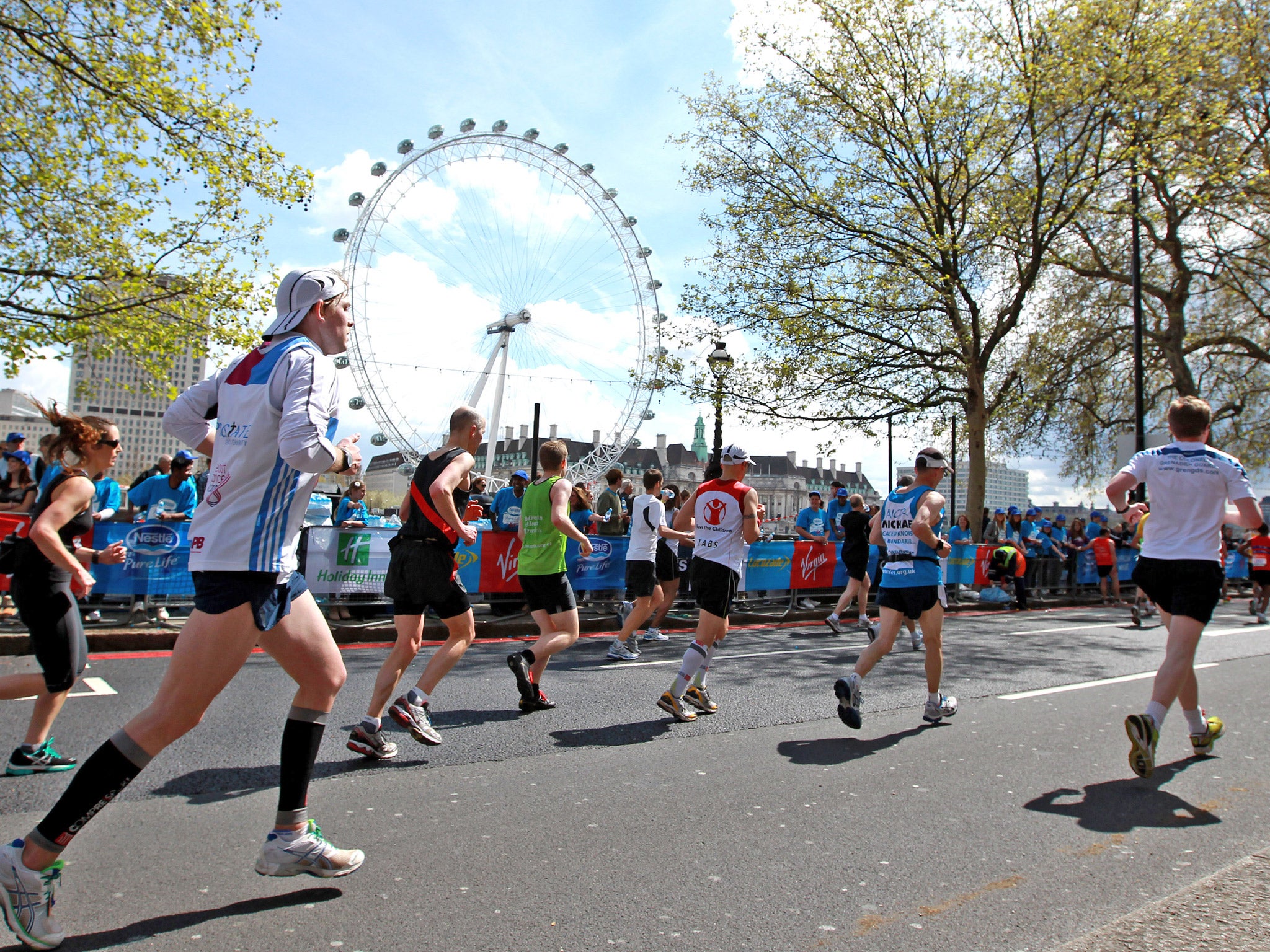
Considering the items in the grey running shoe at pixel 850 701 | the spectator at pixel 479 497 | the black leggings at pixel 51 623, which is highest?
the spectator at pixel 479 497

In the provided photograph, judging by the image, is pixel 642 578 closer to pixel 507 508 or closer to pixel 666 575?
pixel 666 575

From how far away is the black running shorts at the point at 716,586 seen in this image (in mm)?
5879

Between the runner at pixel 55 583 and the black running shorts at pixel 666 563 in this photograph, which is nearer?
the runner at pixel 55 583

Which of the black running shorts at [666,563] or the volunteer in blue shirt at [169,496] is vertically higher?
the volunteer in blue shirt at [169,496]

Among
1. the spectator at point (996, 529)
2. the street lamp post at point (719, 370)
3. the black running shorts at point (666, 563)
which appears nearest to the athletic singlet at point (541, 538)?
the black running shorts at point (666, 563)

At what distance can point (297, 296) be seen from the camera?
116 inches

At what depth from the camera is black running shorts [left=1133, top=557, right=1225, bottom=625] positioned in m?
4.66

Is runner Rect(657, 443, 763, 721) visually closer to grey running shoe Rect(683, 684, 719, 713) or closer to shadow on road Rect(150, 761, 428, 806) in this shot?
grey running shoe Rect(683, 684, 719, 713)

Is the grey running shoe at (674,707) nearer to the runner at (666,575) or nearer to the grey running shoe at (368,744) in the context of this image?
the grey running shoe at (368,744)

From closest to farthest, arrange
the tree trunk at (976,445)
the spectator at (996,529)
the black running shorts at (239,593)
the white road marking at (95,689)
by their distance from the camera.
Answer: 1. the black running shorts at (239,593)
2. the white road marking at (95,689)
3. the spectator at (996,529)
4. the tree trunk at (976,445)

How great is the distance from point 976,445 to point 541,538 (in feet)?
54.8

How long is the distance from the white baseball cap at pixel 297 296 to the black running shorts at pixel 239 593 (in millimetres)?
779

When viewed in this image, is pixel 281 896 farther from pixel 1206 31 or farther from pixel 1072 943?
pixel 1206 31

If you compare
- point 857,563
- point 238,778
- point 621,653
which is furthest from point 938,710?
point 857,563
